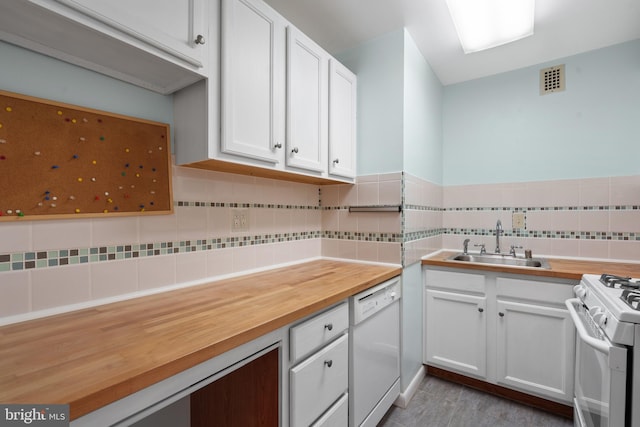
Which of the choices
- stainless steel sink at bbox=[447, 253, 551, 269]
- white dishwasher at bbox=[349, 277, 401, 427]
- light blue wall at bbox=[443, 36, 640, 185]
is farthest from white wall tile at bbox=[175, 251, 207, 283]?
light blue wall at bbox=[443, 36, 640, 185]

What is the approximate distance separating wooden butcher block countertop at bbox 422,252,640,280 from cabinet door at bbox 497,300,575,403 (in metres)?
0.22

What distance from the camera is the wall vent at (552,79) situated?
231 cm

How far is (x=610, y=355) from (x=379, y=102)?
1.73 m

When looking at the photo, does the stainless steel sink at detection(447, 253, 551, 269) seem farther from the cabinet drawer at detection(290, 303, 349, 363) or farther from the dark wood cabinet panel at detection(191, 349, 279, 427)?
the dark wood cabinet panel at detection(191, 349, 279, 427)

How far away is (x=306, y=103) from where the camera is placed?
1649 mm

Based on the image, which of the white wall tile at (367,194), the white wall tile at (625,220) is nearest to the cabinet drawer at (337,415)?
the white wall tile at (367,194)

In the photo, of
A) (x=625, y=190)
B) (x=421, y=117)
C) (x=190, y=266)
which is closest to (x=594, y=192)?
(x=625, y=190)

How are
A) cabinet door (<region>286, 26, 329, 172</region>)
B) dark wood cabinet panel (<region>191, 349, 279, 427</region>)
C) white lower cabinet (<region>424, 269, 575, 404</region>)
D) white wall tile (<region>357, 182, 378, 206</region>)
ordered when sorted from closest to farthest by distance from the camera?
dark wood cabinet panel (<region>191, 349, 279, 427</region>) → cabinet door (<region>286, 26, 329, 172</region>) → white lower cabinet (<region>424, 269, 575, 404</region>) → white wall tile (<region>357, 182, 378, 206</region>)

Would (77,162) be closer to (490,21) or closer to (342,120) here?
(342,120)

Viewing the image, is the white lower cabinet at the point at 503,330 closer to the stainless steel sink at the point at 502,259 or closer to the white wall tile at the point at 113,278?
the stainless steel sink at the point at 502,259

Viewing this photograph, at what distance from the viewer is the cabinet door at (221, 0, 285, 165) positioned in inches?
48.0

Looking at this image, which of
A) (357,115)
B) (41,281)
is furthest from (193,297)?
(357,115)

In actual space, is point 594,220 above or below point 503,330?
above

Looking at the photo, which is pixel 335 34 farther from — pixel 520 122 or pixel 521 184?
pixel 521 184
